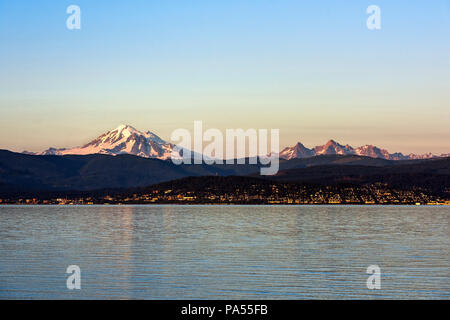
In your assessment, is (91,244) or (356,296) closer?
(356,296)

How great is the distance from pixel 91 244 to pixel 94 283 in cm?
4493

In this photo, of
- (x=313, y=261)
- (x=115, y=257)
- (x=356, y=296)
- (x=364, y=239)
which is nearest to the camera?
(x=356, y=296)

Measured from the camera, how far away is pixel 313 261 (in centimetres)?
7588

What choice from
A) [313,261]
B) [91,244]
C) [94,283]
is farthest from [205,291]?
[91,244]

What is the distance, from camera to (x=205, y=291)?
5456cm

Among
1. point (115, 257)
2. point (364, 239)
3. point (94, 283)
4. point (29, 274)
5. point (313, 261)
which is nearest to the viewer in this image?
point (94, 283)

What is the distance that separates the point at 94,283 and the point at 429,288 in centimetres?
3006

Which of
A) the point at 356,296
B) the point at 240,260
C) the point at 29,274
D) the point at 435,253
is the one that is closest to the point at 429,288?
the point at 356,296
